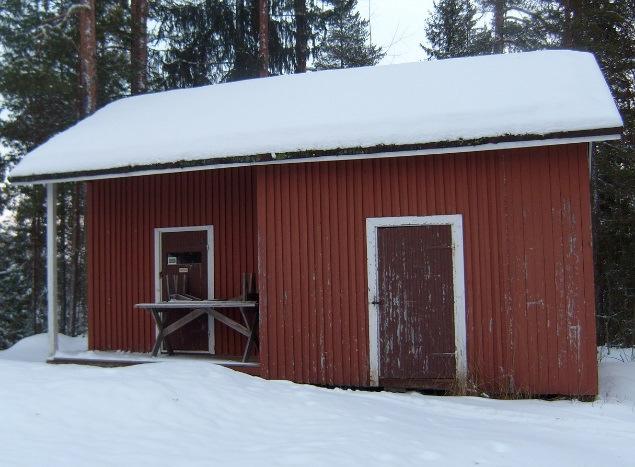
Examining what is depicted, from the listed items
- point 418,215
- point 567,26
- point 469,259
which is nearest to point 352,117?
point 418,215

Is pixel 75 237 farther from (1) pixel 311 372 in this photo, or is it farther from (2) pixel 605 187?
(2) pixel 605 187

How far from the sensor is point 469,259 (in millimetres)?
7785

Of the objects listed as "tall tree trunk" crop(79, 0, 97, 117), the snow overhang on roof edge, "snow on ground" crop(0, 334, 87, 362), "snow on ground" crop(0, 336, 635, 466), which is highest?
"tall tree trunk" crop(79, 0, 97, 117)

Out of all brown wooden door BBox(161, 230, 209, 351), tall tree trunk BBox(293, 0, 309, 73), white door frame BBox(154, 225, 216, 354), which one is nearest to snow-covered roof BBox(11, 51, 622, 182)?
white door frame BBox(154, 225, 216, 354)

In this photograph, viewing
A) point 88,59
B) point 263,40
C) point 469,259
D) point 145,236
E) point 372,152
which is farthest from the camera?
point 263,40

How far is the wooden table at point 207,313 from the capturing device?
8977 mm

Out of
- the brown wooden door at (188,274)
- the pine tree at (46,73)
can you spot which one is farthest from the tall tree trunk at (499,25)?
the brown wooden door at (188,274)

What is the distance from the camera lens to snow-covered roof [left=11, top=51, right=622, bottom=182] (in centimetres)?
745

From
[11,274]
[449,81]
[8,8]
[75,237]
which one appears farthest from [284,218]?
[11,274]

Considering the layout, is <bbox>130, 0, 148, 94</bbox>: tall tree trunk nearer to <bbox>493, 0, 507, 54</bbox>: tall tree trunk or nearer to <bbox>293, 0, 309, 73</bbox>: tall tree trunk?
<bbox>293, 0, 309, 73</bbox>: tall tree trunk

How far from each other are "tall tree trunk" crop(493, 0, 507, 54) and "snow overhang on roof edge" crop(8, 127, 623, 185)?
16.5m

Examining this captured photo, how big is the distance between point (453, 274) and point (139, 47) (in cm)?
1216

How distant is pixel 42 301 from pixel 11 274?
2.45 m

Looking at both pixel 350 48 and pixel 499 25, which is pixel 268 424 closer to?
pixel 499 25
